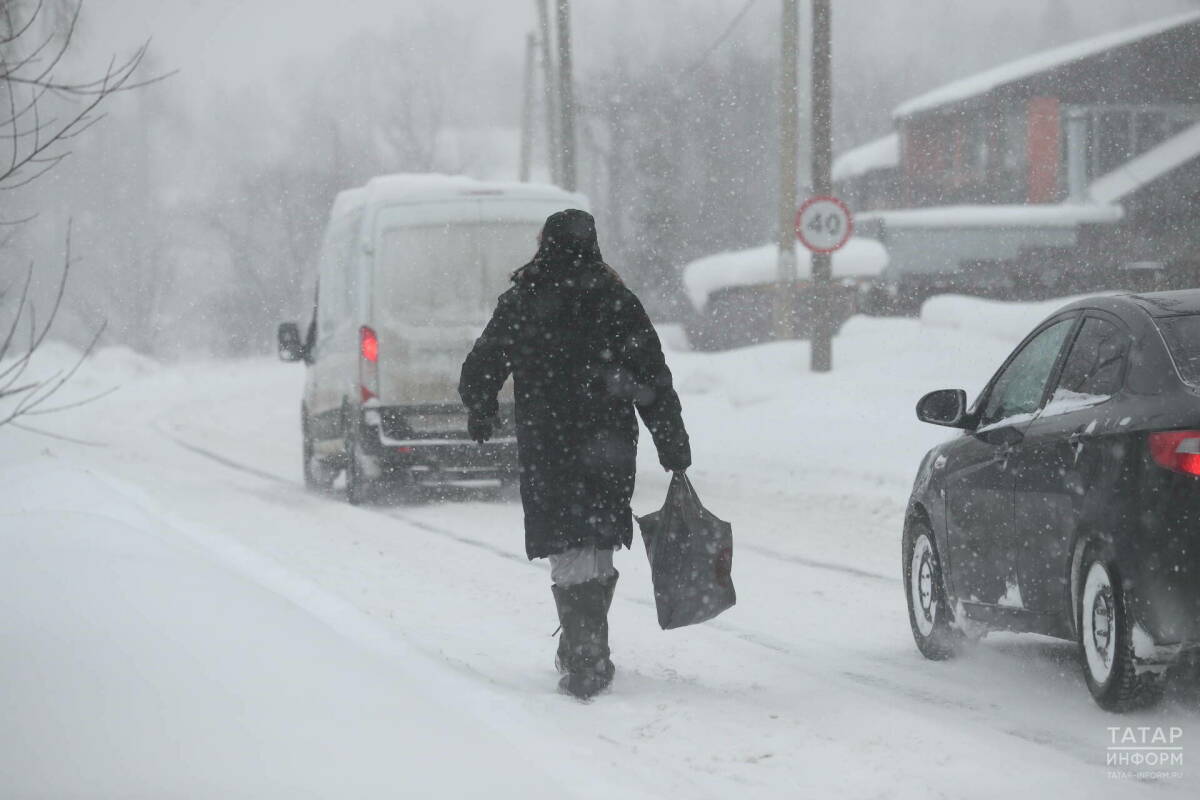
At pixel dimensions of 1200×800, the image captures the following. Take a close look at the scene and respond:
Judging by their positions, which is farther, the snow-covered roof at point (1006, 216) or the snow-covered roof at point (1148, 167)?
the snow-covered roof at point (1006, 216)

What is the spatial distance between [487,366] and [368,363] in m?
7.68

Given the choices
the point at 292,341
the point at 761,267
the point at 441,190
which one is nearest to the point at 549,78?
the point at 761,267

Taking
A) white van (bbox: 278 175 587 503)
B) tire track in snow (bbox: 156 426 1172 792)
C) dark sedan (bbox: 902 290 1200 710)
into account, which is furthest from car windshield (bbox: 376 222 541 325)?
dark sedan (bbox: 902 290 1200 710)

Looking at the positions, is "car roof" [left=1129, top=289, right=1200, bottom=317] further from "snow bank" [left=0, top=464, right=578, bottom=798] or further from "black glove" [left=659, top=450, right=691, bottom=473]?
"snow bank" [left=0, top=464, right=578, bottom=798]

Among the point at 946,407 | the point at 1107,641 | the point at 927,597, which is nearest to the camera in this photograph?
the point at 1107,641

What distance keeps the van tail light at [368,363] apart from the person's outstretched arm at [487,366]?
7.57m

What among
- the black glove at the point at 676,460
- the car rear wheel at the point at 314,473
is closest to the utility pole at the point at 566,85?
the car rear wheel at the point at 314,473

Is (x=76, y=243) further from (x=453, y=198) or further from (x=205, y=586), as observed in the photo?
(x=205, y=586)

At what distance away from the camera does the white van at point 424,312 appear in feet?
43.8

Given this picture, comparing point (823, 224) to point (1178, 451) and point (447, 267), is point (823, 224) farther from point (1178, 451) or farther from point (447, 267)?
point (1178, 451)

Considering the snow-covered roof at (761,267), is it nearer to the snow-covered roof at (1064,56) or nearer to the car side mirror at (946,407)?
the snow-covered roof at (1064,56)

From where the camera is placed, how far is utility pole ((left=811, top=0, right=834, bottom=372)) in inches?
708

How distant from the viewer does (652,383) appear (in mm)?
5805

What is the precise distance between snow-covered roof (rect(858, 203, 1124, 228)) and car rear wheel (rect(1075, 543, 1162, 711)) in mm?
37077
